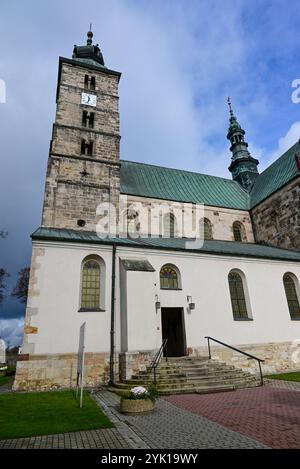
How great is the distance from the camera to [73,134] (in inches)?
758

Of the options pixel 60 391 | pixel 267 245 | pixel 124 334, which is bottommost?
pixel 60 391

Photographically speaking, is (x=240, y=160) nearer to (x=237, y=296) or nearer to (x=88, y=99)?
(x=88, y=99)

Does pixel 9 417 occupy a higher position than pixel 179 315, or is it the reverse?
pixel 179 315

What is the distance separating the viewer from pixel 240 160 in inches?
1241

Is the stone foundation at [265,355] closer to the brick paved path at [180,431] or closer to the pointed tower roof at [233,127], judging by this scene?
the brick paved path at [180,431]

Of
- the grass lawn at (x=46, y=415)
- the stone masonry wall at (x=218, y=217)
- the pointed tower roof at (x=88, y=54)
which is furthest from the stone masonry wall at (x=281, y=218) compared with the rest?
the pointed tower roof at (x=88, y=54)

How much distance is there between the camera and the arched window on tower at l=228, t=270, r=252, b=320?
15075mm

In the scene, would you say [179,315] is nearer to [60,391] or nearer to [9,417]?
[60,391]

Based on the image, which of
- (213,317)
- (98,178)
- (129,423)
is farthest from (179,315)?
(98,178)

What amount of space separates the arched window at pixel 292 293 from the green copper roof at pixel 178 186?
27.9 feet

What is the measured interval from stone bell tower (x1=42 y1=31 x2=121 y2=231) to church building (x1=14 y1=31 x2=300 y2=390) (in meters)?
0.08

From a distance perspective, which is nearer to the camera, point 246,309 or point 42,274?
point 42,274

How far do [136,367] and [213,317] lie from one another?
4.81 metres
